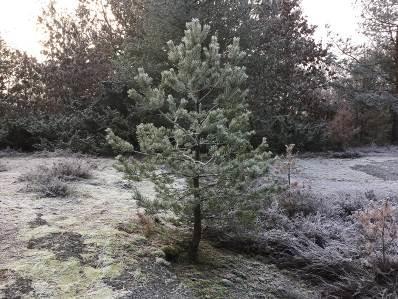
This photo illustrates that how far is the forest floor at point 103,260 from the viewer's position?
3.06 m


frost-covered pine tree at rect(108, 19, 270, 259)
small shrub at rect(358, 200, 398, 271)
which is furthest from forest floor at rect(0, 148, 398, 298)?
small shrub at rect(358, 200, 398, 271)

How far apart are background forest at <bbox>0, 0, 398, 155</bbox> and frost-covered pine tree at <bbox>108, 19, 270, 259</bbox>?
5832mm

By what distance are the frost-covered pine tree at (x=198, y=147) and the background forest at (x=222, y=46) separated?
583 centimetres

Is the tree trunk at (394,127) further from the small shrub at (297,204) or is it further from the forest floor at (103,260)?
the forest floor at (103,260)

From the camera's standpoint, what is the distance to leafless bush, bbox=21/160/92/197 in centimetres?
509

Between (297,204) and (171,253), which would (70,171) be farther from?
(297,204)

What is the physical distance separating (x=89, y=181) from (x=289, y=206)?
2841 mm

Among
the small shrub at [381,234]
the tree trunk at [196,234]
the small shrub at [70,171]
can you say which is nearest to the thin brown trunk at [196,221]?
the tree trunk at [196,234]

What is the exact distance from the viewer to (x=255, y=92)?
11852 mm

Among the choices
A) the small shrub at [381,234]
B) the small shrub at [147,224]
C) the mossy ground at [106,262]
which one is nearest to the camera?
the mossy ground at [106,262]

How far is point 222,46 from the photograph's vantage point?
34.6 ft

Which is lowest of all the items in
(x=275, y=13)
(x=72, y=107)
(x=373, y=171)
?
(x=373, y=171)

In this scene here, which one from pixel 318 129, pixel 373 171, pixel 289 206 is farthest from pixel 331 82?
pixel 289 206

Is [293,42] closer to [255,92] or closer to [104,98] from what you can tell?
[255,92]
